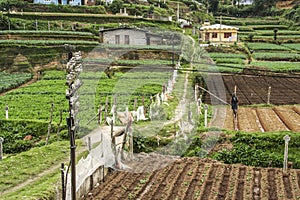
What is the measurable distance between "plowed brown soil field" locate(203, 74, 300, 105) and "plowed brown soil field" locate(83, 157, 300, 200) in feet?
33.9

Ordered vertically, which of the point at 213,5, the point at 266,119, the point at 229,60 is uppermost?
the point at 213,5

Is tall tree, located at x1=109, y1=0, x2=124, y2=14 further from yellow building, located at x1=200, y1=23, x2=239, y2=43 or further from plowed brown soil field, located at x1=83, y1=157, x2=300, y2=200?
plowed brown soil field, located at x1=83, y1=157, x2=300, y2=200

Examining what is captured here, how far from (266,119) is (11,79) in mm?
17036

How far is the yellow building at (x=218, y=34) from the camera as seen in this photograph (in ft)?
156

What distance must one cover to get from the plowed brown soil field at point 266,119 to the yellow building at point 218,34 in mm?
28818

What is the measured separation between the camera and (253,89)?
26703 mm

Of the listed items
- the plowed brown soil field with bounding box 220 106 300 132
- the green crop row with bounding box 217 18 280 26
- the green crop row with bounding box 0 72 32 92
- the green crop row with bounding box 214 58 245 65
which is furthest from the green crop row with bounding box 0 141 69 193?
the green crop row with bounding box 217 18 280 26

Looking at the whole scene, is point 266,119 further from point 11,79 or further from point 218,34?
point 218,34

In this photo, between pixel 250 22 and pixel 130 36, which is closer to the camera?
pixel 130 36

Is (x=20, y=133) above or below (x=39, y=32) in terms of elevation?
below

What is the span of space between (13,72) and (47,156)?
2169 centimetres

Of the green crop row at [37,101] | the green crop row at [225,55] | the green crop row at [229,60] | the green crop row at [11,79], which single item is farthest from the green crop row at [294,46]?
the green crop row at [37,101]

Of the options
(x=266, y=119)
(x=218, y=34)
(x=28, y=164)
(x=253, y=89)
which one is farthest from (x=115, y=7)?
(x=28, y=164)

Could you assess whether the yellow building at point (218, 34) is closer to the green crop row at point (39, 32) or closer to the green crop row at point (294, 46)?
the green crop row at point (294, 46)
